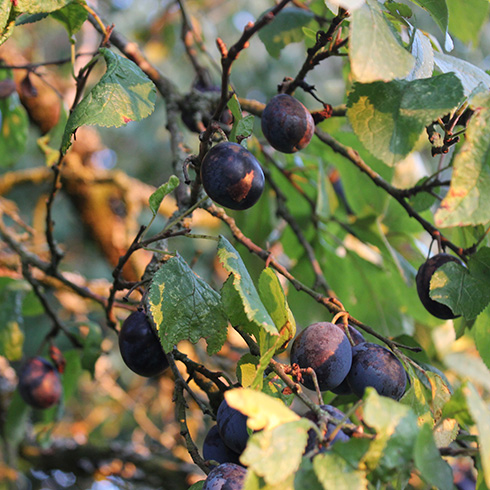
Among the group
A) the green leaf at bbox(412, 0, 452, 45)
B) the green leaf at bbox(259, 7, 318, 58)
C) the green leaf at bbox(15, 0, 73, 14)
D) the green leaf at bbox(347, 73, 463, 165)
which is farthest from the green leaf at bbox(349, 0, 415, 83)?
the green leaf at bbox(259, 7, 318, 58)

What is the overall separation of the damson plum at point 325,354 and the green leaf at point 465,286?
16 centimetres

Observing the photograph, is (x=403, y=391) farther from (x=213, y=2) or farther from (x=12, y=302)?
(x=213, y=2)

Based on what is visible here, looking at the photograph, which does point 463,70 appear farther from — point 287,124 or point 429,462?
point 429,462

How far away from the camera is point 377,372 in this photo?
68 cm

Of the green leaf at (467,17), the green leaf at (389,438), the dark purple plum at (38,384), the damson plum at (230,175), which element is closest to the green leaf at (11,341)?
the dark purple plum at (38,384)

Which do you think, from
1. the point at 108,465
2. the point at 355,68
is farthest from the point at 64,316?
the point at 355,68

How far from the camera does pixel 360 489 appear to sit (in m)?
0.45

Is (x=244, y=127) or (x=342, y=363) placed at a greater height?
(x=244, y=127)

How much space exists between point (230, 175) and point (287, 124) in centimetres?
18

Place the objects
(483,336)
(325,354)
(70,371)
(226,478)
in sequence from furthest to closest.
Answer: (70,371) < (483,336) < (325,354) < (226,478)

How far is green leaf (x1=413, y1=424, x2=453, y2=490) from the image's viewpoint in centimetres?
46

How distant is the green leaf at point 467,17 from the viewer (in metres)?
Answer: 0.96

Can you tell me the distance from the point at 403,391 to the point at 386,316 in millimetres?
546

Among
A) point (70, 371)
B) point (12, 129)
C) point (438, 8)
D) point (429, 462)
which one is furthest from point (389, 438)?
point (12, 129)
